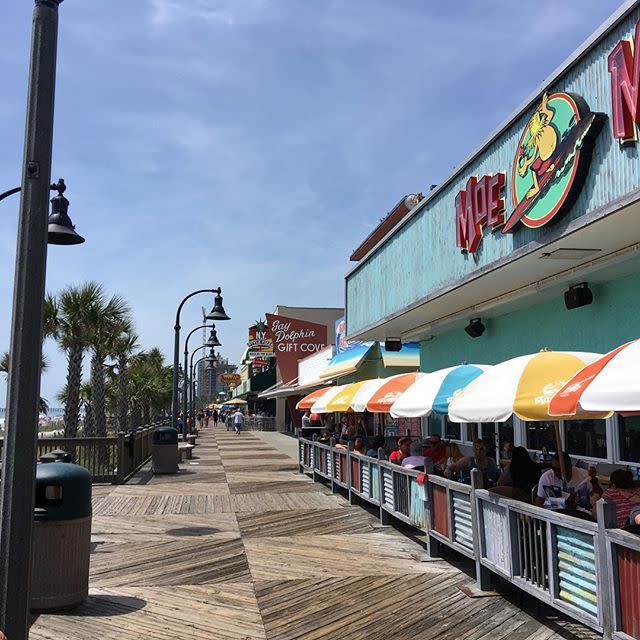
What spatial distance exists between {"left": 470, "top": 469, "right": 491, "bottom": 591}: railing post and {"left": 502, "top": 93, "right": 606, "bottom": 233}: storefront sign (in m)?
3.14

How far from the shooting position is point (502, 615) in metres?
6.37

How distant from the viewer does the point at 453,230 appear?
1173 centimetres

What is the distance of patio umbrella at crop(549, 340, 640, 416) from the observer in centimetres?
462

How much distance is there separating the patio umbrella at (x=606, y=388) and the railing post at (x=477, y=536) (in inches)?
78.5

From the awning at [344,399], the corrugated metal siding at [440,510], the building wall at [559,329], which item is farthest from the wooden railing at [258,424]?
the corrugated metal siding at [440,510]

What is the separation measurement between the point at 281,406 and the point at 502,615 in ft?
159

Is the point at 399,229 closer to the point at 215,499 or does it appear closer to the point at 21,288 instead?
the point at 215,499

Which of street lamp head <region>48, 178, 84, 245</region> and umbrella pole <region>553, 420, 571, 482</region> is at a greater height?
street lamp head <region>48, 178, 84, 245</region>

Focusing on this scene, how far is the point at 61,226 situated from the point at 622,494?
593cm

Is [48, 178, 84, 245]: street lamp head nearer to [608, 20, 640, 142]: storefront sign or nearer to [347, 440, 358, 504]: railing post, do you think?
[608, 20, 640, 142]: storefront sign

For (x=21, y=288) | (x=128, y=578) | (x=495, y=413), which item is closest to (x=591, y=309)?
(x=495, y=413)

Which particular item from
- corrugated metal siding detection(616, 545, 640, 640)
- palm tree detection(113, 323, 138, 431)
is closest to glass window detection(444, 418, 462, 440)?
corrugated metal siding detection(616, 545, 640, 640)

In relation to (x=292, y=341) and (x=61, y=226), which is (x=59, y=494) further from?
(x=292, y=341)

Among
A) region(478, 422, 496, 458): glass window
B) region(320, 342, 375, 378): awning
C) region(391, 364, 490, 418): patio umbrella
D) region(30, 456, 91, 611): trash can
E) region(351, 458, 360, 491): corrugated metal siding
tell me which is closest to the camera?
region(30, 456, 91, 611): trash can
